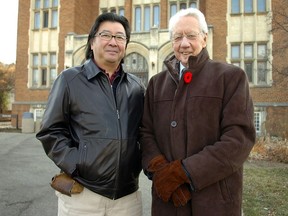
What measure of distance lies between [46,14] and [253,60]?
529 inches

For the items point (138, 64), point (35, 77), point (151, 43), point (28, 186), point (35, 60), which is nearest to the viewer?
point (28, 186)

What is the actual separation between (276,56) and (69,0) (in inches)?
500

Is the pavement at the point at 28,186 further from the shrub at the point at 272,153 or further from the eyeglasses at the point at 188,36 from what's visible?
the shrub at the point at 272,153

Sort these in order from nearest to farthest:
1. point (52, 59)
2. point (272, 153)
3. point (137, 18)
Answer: point (272, 153), point (52, 59), point (137, 18)

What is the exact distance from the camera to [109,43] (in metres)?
2.55

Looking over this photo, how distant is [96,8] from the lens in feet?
71.9

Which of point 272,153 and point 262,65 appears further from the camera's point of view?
point 262,65

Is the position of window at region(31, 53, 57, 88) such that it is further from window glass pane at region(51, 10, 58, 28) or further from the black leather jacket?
the black leather jacket

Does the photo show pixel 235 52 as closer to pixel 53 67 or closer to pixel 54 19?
pixel 53 67

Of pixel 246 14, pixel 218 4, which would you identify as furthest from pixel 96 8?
pixel 246 14

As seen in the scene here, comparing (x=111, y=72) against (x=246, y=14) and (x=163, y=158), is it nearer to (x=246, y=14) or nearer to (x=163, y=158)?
(x=163, y=158)

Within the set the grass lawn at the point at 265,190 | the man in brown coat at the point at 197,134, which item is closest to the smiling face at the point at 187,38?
the man in brown coat at the point at 197,134

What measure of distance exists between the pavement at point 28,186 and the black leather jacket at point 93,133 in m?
2.56

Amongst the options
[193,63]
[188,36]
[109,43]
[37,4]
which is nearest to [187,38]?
[188,36]
